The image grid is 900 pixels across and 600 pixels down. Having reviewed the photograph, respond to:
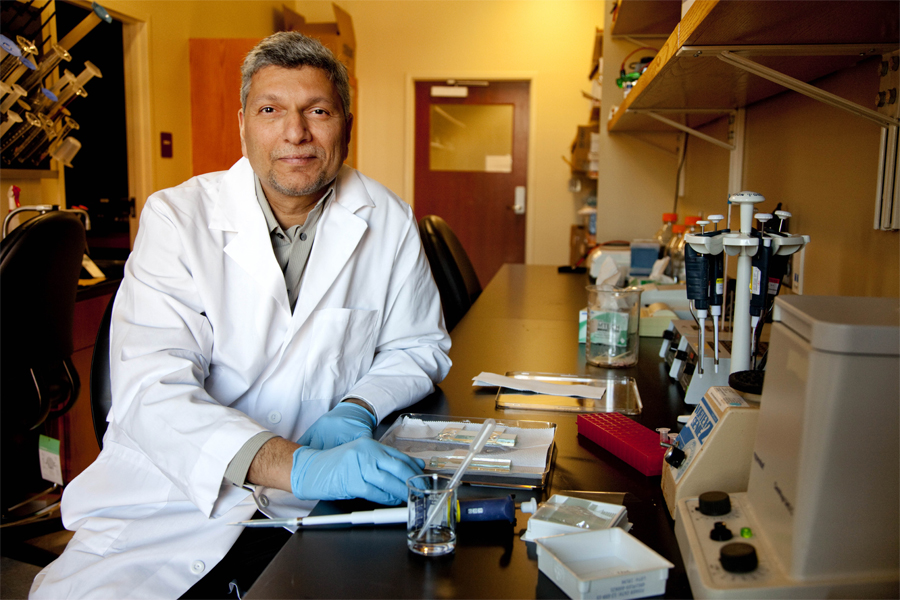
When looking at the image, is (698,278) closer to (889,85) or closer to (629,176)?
(889,85)

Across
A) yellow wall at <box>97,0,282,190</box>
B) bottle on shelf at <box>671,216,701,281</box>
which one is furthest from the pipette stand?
yellow wall at <box>97,0,282,190</box>

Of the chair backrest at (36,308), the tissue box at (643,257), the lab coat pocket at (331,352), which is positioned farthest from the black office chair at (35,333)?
the tissue box at (643,257)

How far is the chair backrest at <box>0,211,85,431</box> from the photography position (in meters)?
1.92

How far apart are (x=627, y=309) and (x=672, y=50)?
0.55 meters

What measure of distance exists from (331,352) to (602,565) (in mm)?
748

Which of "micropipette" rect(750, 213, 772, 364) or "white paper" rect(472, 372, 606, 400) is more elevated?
"micropipette" rect(750, 213, 772, 364)

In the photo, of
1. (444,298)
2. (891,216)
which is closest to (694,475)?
(891,216)

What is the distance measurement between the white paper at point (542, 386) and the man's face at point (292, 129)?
0.49 m

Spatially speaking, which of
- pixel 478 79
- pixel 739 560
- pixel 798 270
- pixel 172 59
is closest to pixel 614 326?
pixel 798 270

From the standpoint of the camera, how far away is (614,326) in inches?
60.4

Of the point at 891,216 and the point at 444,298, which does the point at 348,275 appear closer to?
the point at 891,216

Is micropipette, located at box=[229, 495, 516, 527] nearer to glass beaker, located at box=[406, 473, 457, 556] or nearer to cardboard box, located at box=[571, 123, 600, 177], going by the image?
glass beaker, located at box=[406, 473, 457, 556]

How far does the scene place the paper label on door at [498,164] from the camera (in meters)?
5.53

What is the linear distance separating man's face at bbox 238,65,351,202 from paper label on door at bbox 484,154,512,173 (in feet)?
14.1
